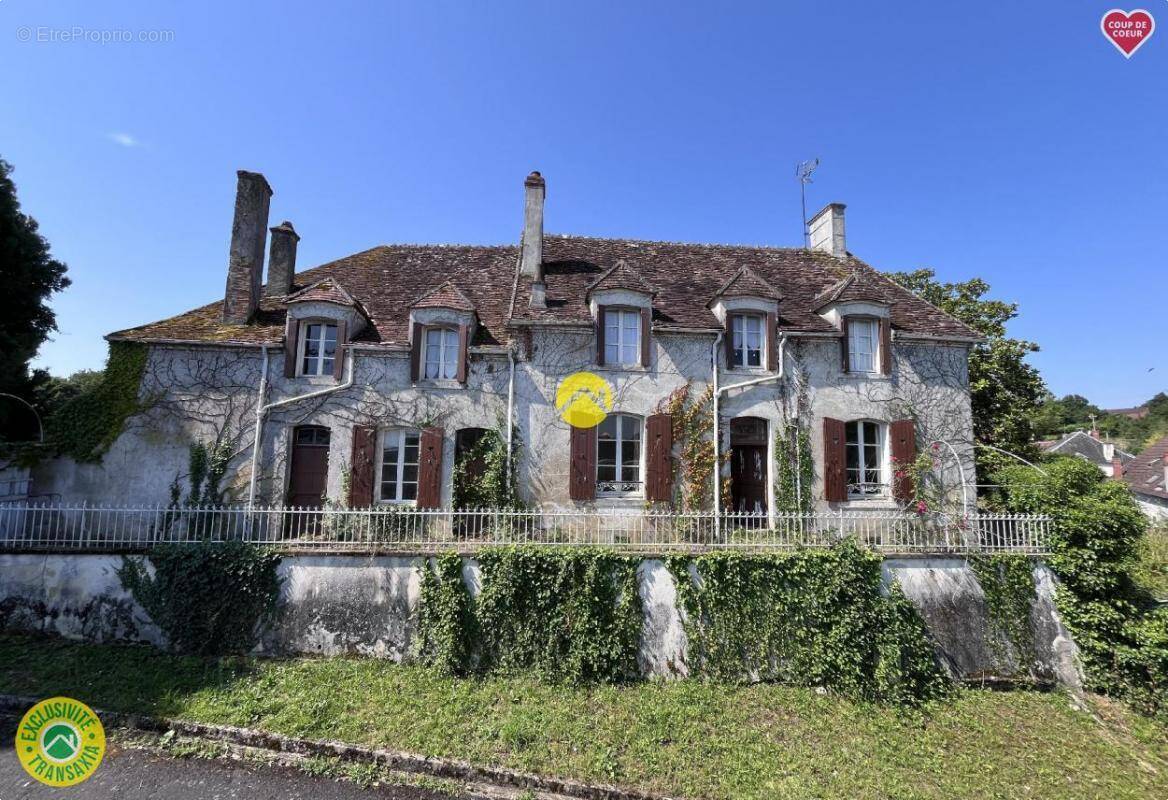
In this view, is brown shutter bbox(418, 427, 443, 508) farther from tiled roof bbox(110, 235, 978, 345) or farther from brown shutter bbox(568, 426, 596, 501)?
brown shutter bbox(568, 426, 596, 501)

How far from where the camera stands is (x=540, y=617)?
8.47 metres

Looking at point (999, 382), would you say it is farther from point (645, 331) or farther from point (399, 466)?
point (399, 466)

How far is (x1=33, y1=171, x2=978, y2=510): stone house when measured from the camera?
11.4 metres

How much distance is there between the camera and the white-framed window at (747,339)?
41.7 ft

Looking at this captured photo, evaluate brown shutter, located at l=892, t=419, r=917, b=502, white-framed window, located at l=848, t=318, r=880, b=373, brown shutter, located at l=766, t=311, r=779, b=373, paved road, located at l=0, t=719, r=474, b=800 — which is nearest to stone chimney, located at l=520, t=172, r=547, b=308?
brown shutter, located at l=766, t=311, r=779, b=373

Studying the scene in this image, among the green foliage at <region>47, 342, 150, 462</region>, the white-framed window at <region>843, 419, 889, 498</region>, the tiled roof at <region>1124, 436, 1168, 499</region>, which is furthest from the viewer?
the tiled roof at <region>1124, 436, 1168, 499</region>

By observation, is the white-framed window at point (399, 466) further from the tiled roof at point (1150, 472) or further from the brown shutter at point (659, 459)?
the tiled roof at point (1150, 472)

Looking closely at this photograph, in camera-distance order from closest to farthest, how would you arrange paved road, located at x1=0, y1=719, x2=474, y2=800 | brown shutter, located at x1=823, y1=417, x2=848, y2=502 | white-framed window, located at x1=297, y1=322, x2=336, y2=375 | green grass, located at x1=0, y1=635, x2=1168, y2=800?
paved road, located at x1=0, y1=719, x2=474, y2=800 < green grass, located at x1=0, y1=635, x2=1168, y2=800 < white-framed window, located at x1=297, y1=322, x2=336, y2=375 < brown shutter, located at x1=823, y1=417, x2=848, y2=502

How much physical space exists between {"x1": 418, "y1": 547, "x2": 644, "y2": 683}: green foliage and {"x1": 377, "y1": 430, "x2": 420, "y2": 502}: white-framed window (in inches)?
149

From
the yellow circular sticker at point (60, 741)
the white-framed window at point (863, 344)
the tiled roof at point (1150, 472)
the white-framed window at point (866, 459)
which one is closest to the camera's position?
the yellow circular sticker at point (60, 741)

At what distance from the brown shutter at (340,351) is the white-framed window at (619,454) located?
6477 mm

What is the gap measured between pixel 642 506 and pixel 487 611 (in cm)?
469

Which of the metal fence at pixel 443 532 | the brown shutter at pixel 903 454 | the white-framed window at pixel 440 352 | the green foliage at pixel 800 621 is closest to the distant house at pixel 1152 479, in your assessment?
the brown shutter at pixel 903 454

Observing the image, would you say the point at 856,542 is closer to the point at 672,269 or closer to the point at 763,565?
the point at 763,565
